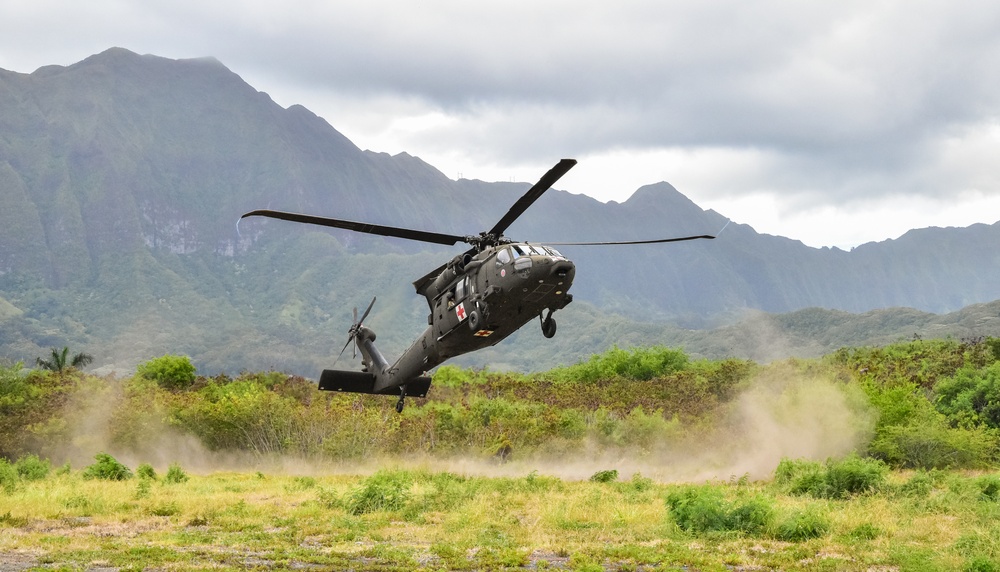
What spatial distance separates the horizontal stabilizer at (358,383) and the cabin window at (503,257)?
878 centimetres

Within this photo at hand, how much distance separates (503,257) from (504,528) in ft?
23.8

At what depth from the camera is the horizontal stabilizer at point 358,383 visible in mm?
29422

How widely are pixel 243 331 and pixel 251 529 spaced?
141041 millimetres

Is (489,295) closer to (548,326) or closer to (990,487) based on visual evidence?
(548,326)

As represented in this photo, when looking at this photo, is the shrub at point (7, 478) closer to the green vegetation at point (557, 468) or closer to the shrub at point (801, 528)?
the green vegetation at point (557, 468)

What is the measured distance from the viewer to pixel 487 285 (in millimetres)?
22312

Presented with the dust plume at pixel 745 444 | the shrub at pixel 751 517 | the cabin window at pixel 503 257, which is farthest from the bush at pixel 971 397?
the cabin window at pixel 503 257

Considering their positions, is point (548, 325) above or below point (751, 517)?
above

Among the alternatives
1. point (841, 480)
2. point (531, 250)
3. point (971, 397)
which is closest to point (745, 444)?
point (971, 397)

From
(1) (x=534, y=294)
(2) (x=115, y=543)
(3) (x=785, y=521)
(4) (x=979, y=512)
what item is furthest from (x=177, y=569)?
(4) (x=979, y=512)

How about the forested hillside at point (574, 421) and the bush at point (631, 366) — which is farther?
the bush at point (631, 366)

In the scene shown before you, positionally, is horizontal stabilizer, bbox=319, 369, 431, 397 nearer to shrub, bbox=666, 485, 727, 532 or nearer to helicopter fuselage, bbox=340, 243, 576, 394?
helicopter fuselage, bbox=340, 243, 576, 394

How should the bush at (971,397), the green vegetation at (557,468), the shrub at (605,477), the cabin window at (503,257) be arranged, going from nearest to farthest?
the green vegetation at (557,468), the cabin window at (503,257), the shrub at (605,477), the bush at (971,397)

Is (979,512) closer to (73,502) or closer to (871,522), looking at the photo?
(871,522)
